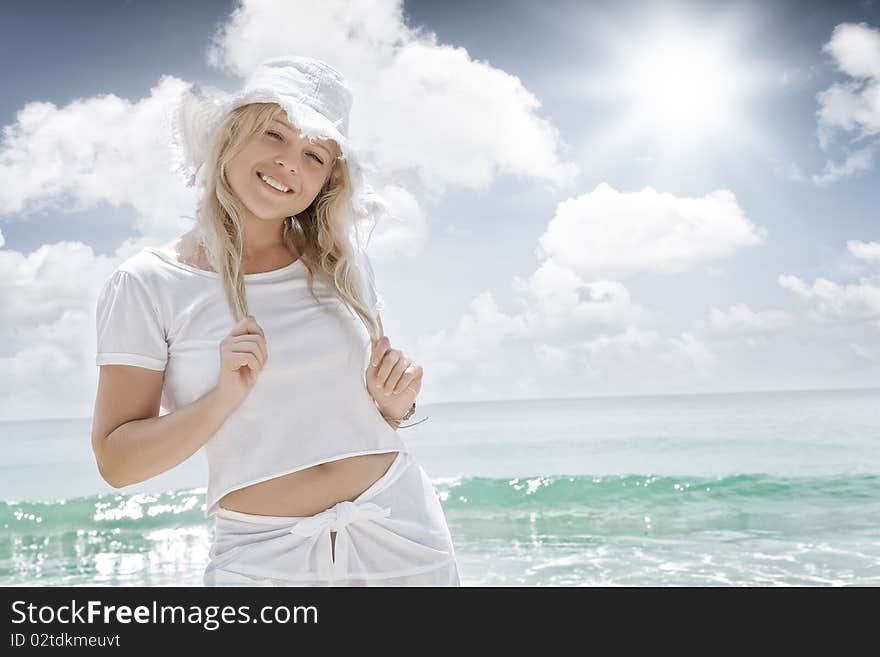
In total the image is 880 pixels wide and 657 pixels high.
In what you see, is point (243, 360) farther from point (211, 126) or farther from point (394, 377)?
point (211, 126)

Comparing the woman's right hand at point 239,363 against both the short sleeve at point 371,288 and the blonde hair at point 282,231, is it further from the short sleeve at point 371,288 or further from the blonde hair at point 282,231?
the short sleeve at point 371,288

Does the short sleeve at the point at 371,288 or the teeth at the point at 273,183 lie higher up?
the teeth at the point at 273,183

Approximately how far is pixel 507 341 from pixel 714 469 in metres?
17.3

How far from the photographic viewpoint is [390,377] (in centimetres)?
172

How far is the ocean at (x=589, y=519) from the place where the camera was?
6.34m

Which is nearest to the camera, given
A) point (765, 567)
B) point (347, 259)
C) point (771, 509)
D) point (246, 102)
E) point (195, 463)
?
point (246, 102)

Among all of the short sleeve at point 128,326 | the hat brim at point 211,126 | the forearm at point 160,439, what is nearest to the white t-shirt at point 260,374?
the short sleeve at point 128,326

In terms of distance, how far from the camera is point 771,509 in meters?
8.87

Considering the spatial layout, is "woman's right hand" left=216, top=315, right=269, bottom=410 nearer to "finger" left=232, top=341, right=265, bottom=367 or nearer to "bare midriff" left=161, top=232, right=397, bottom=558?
"finger" left=232, top=341, right=265, bottom=367

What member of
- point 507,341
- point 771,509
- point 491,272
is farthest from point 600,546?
point 507,341

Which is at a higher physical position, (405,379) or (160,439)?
(405,379)

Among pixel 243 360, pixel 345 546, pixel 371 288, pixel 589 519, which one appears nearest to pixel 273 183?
pixel 371 288

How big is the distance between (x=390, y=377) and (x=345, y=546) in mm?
350

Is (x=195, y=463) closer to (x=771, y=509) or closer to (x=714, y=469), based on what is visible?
(x=714, y=469)
